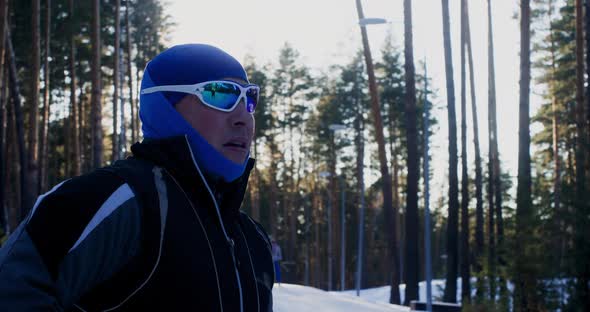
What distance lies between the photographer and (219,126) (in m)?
2.36

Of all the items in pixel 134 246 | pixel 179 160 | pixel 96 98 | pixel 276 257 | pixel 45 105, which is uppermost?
pixel 45 105

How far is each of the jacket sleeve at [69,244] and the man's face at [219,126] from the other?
18.1 inches

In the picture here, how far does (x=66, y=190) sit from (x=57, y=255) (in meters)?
0.17

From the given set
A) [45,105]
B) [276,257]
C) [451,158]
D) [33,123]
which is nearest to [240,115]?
[33,123]

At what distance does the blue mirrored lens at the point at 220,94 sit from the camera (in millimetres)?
2350

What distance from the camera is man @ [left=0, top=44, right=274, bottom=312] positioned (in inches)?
68.2

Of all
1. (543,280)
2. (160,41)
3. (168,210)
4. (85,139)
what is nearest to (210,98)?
(168,210)

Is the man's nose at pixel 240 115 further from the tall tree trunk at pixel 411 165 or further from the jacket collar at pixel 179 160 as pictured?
the tall tree trunk at pixel 411 165

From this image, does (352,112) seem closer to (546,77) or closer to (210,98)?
(546,77)

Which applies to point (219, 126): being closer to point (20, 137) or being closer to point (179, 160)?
point (179, 160)

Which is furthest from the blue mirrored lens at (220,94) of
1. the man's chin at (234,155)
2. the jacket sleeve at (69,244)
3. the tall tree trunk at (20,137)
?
the tall tree trunk at (20,137)

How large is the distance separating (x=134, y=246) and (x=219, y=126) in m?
0.60

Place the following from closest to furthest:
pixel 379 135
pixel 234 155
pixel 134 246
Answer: pixel 134 246 < pixel 234 155 < pixel 379 135

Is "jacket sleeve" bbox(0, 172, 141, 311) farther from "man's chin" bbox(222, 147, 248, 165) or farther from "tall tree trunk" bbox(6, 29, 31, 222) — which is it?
"tall tree trunk" bbox(6, 29, 31, 222)
